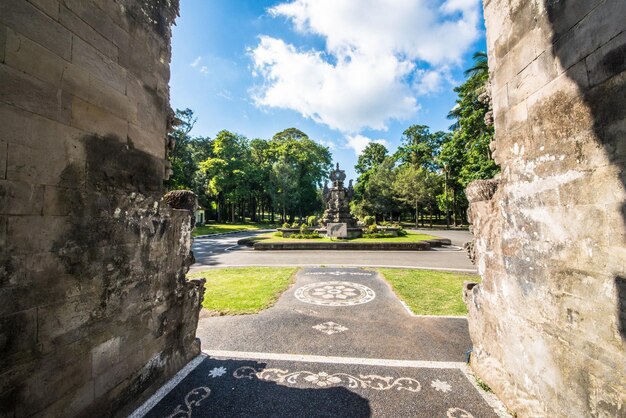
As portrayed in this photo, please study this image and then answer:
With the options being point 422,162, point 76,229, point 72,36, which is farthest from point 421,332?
point 422,162

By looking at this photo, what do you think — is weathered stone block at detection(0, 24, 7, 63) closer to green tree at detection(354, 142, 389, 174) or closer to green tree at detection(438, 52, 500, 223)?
green tree at detection(438, 52, 500, 223)

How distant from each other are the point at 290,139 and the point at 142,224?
44.9 meters

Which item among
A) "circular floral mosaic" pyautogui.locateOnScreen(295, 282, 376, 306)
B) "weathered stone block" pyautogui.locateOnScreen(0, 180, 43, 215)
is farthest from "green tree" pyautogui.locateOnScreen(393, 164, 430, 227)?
"weathered stone block" pyautogui.locateOnScreen(0, 180, 43, 215)

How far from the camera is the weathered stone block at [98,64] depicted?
7.52 ft

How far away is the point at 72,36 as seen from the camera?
2.24 metres

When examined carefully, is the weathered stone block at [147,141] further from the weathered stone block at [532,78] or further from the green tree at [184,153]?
the green tree at [184,153]

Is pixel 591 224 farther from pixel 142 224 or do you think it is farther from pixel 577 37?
pixel 142 224

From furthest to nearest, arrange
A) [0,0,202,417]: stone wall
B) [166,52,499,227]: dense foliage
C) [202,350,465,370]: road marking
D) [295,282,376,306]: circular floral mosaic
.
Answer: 1. [166,52,499,227]: dense foliage
2. [295,282,376,306]: circular floral mosaic
3. [202,350,465,370]: road marking
4. [0,0,202,417]: stone wall

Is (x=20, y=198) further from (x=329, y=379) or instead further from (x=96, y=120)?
(x=329, y=379)

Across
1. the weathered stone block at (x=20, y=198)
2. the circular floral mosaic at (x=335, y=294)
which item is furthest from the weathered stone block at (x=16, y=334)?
the circular floral mosaic at (x=335, y=294)

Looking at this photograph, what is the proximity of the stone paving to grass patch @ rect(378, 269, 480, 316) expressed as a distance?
0.52 m

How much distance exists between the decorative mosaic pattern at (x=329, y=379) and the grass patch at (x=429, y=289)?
2529 mm

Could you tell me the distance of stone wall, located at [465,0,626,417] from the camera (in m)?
1.83

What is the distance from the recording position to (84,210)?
7.58ft
